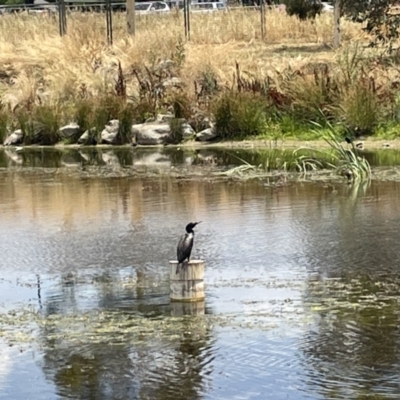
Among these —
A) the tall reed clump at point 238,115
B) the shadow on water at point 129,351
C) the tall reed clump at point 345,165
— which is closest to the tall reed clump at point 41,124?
the tall reed clump at point 238,115

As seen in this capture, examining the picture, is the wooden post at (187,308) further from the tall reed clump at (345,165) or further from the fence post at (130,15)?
the fence post at (130,15)

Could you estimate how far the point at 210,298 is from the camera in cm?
854

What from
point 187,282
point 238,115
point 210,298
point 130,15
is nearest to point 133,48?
point 130,15

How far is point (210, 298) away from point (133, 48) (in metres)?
19.4

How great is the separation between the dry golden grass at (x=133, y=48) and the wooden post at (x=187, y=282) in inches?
596

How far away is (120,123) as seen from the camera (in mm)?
22203

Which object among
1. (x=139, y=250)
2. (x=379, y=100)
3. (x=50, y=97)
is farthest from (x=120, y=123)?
(x=139, y=250)

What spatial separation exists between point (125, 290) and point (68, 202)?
216 inches

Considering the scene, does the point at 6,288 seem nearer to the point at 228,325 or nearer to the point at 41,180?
the point at 228,325

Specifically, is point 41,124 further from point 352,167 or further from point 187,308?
point 187,308

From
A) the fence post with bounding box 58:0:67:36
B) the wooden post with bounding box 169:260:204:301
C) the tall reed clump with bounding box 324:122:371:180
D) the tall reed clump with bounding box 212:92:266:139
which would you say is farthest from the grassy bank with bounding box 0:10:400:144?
the wooden post with bounding box 169:260:204:301

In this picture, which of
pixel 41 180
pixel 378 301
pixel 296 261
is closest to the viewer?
pixel 378 301

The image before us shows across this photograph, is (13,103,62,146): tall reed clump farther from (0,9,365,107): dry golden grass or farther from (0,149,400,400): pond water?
(0,149,400,400): pond water

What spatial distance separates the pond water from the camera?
6633 millimetres
